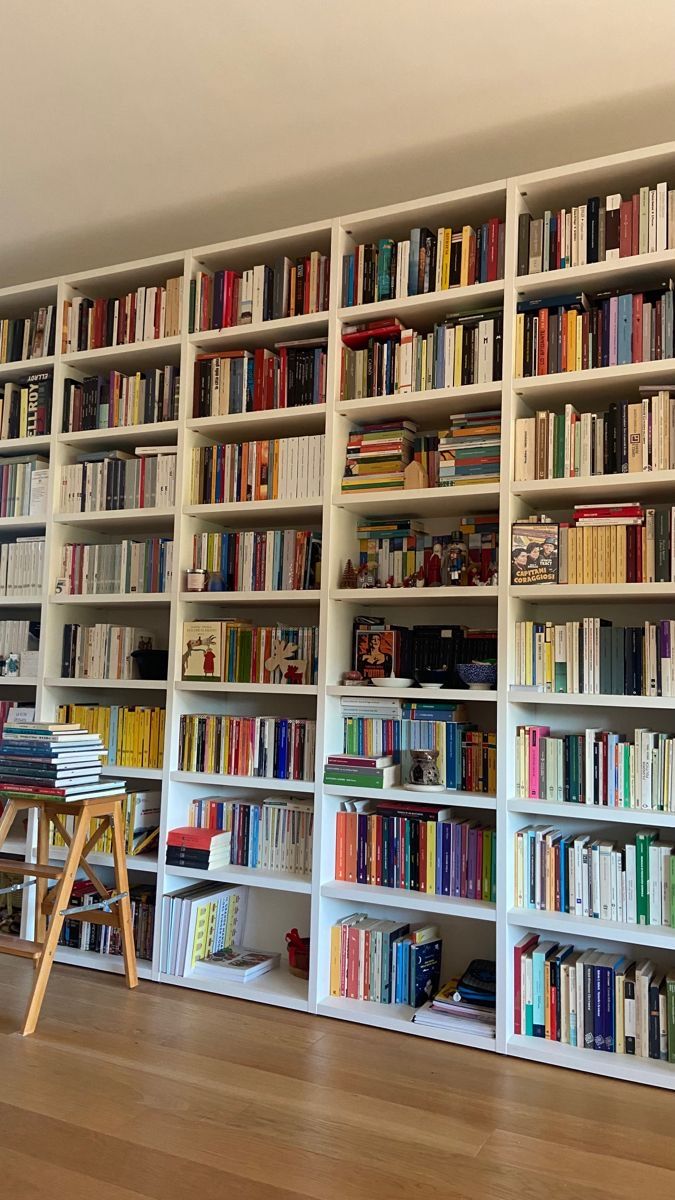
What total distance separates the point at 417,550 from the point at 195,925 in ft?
5.15

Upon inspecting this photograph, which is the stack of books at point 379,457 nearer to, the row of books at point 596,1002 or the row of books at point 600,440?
the row of books at point 600,440

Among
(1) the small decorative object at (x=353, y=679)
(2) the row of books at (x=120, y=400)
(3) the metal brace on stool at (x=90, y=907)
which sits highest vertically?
(2) the row of books at (x=120, y=400)

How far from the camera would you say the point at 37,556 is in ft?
12.7

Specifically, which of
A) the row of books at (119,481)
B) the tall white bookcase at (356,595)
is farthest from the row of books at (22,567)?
the row of books at (119,481)

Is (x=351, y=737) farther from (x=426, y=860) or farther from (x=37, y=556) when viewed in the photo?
(x=37, y=556)

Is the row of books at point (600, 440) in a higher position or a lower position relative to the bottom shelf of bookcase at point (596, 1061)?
higher

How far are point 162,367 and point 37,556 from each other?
38.0 inches

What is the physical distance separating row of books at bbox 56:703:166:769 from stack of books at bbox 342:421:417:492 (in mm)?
1183

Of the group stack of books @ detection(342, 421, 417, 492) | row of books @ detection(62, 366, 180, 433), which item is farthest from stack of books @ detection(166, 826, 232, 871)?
row of books @ detection(62, 366, 180, 433)

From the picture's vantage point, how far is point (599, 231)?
2.93 m

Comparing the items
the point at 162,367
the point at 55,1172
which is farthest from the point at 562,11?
the point at 55,1172

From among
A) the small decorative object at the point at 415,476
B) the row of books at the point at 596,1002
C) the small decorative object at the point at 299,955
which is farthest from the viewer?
the small decorative object at the point at 299,955

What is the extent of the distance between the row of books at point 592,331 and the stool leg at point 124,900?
2069 mm

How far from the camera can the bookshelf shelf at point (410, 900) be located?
2.86m
